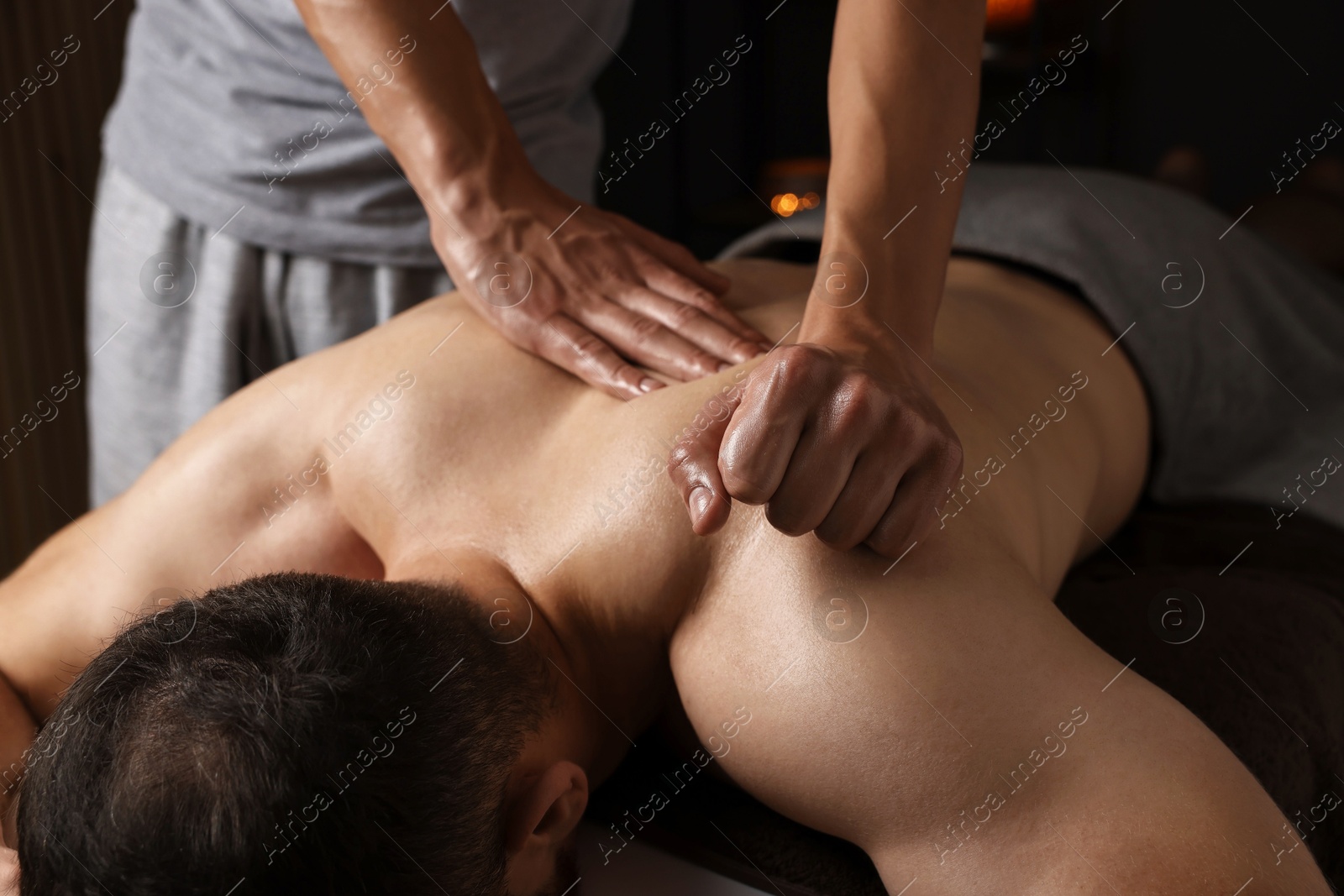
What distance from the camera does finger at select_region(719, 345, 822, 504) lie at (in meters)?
0.62

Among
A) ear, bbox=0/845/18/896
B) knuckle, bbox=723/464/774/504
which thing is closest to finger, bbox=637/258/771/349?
knuckle, bbox=723/464/774/504

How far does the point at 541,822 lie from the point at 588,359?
36cm

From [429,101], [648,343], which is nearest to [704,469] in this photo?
[648,343]

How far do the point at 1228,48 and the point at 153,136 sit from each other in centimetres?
191

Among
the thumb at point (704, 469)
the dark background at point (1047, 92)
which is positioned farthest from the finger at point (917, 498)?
the dark background at point (1047, 92)

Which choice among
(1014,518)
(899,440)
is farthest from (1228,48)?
(899,440)

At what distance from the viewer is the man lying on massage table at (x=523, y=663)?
0.60 m

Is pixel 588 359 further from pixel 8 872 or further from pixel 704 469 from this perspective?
pixel 8 872

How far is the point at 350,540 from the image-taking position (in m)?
0.93

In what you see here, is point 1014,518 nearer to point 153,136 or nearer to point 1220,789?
point 1220,789

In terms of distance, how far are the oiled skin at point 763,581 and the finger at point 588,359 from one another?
0.05 feet

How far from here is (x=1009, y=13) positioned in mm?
2227

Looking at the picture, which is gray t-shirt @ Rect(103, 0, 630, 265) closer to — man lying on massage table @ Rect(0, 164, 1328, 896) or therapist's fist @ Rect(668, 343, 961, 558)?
man lying on massage table @ Rect(0, 164, 1328, 896)

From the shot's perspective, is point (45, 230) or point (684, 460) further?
point (45, 230)
